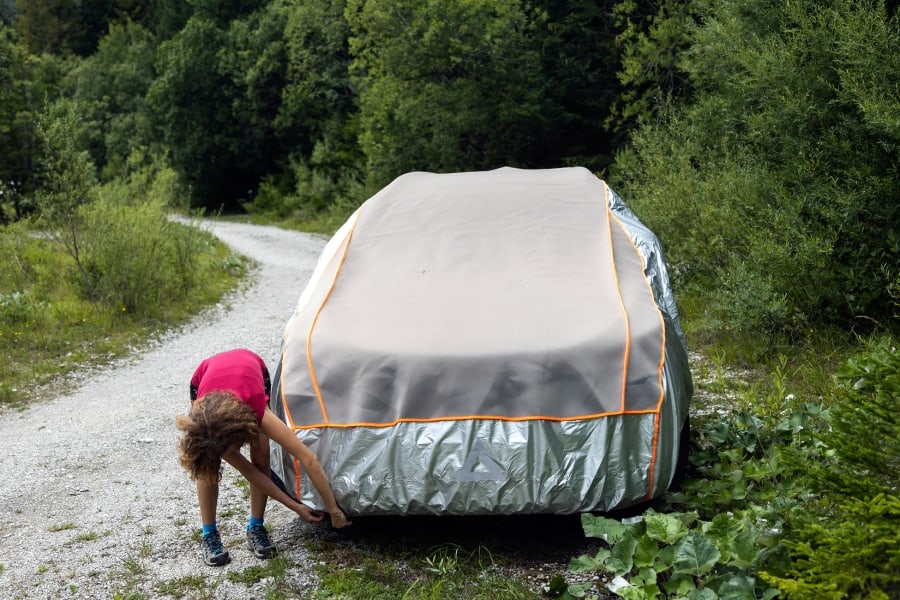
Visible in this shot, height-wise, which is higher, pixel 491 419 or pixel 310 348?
pixel 310 348

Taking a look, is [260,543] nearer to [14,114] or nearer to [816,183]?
[816,183]

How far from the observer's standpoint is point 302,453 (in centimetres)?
379

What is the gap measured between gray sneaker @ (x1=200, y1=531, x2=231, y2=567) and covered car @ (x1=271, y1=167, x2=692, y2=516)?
1.66 feet

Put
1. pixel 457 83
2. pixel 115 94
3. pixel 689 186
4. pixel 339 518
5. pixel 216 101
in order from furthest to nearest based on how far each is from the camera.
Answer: pixel 115 94 → pixel 216 101 → pixel 457 83 → pixel 689 186 → pixel 339 518

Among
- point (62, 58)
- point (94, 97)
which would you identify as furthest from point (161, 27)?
point (62, 58)

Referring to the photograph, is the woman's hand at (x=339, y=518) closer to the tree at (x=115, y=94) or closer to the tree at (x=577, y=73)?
the tree at (x=577, y=73)

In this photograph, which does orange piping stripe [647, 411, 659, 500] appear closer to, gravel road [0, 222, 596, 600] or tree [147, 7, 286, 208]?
gravel road [0, 222, 596, 600]

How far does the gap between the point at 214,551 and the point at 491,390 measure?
1627 mm

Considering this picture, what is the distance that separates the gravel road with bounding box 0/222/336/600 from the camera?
13.5 feet

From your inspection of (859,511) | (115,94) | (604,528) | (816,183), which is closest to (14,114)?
(816,183)

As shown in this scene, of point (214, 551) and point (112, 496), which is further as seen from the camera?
point (112, 496)

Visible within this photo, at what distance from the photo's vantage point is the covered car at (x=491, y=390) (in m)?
3.70

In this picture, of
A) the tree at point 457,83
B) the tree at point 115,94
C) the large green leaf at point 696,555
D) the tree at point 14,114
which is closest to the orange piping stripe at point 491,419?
the large green leaf at point 696,555

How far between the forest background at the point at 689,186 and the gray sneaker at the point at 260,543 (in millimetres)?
2132
